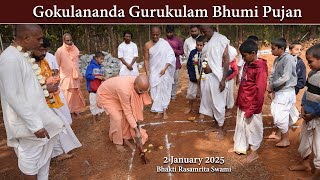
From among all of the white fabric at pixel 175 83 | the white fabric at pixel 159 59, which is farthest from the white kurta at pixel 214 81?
the white fabric at pixel 175 83

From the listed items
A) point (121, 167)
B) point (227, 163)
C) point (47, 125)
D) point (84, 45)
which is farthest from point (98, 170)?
point (84, 45)

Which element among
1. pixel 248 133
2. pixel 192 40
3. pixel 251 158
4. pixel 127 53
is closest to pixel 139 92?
pixel 248 133

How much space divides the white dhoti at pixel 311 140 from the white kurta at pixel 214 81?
5.01 feet

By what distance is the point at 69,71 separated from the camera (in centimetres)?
625

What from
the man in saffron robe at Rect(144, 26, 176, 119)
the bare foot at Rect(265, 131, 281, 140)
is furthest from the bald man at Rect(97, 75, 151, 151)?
the bare foot at Rect(265, 131, 281, 140)

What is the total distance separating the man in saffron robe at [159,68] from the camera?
20.2 feet

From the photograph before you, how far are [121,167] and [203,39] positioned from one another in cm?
297

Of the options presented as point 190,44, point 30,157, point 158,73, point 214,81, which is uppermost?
point 190,44

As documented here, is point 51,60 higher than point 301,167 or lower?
higher

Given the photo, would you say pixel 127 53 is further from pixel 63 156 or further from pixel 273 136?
pixel 273 136

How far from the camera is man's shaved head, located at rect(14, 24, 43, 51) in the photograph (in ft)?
9.78

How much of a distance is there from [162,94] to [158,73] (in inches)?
18.6

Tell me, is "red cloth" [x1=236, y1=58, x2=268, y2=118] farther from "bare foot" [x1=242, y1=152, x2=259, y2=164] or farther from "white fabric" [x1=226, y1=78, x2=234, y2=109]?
"white fabric" [x1=226, y1=78, x2=234, y2=109]

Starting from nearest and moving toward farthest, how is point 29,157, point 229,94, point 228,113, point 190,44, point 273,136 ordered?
point 29,157 → point 273,136 → point 229,94 → point 228,113 → point 190,44
